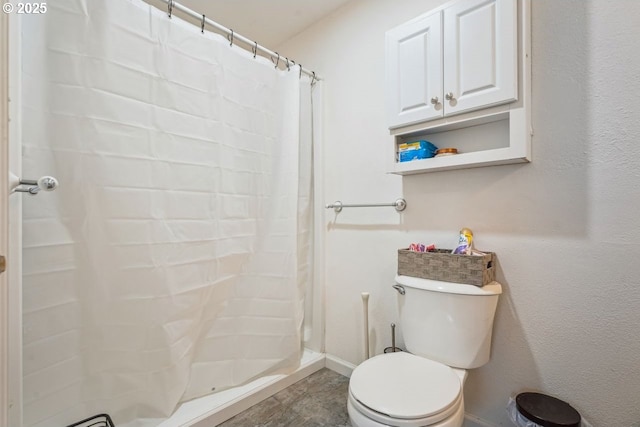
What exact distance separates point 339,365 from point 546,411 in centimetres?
Result: 104

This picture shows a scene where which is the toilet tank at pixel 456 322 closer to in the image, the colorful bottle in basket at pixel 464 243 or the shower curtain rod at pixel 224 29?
the colorful bottle in basket at pixel 464 243

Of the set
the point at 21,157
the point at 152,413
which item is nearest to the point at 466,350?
the point at 152,413

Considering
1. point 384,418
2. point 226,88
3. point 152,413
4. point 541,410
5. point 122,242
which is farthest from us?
point 226,88

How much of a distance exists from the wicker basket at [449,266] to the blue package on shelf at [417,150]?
424mm

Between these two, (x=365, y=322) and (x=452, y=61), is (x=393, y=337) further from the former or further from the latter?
(x=452, y=61)

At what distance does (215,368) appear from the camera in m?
1.46

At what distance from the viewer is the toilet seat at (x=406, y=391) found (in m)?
0.90

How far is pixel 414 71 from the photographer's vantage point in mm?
1321

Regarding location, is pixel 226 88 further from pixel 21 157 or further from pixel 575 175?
pixel 575 175

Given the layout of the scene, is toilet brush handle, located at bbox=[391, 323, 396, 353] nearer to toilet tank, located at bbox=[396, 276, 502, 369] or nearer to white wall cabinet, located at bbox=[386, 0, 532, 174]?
toilet tank, located at bbox=[396, 276, 502, 369]

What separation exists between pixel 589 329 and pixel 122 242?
1723mm

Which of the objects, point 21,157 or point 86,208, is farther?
point 86,208

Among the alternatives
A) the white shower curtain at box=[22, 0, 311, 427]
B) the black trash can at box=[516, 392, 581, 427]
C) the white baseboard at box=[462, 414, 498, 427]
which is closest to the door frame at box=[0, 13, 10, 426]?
the white shower curtain at box=[22, 0, 311, 427]

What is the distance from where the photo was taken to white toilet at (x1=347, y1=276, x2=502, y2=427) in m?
0.92
